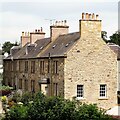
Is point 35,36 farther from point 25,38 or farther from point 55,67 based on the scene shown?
point 55,67

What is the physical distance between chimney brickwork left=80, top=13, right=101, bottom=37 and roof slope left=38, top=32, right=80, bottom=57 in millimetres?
1144

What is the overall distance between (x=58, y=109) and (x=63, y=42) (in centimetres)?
1821

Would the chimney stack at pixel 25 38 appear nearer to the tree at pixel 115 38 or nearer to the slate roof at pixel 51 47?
the slate roof at pixel 51 47

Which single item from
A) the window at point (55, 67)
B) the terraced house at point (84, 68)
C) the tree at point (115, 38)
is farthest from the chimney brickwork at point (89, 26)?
the tree at point (115, 38)

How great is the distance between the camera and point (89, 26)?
A: 1610 inches

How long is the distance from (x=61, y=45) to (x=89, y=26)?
4949 millimetres

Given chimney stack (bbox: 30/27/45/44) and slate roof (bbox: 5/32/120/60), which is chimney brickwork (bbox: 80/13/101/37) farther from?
chimney stack (bbox: 30/27/45/44)

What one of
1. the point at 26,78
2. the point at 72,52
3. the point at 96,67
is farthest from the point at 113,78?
the point at 26,78

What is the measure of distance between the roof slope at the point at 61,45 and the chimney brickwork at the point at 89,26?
45.0 inches

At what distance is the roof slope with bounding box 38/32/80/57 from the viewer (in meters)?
42.2

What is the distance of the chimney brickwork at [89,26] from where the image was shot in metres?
40.8

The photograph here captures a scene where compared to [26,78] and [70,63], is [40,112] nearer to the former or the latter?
[70,63]

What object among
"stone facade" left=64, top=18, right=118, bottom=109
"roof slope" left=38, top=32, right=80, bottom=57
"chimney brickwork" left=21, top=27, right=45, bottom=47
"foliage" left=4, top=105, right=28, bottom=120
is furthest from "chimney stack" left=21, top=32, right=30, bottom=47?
"foliage" left=4, top=105, right=28, bottom=120

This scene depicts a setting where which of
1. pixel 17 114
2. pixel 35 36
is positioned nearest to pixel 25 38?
pixel 35 36
